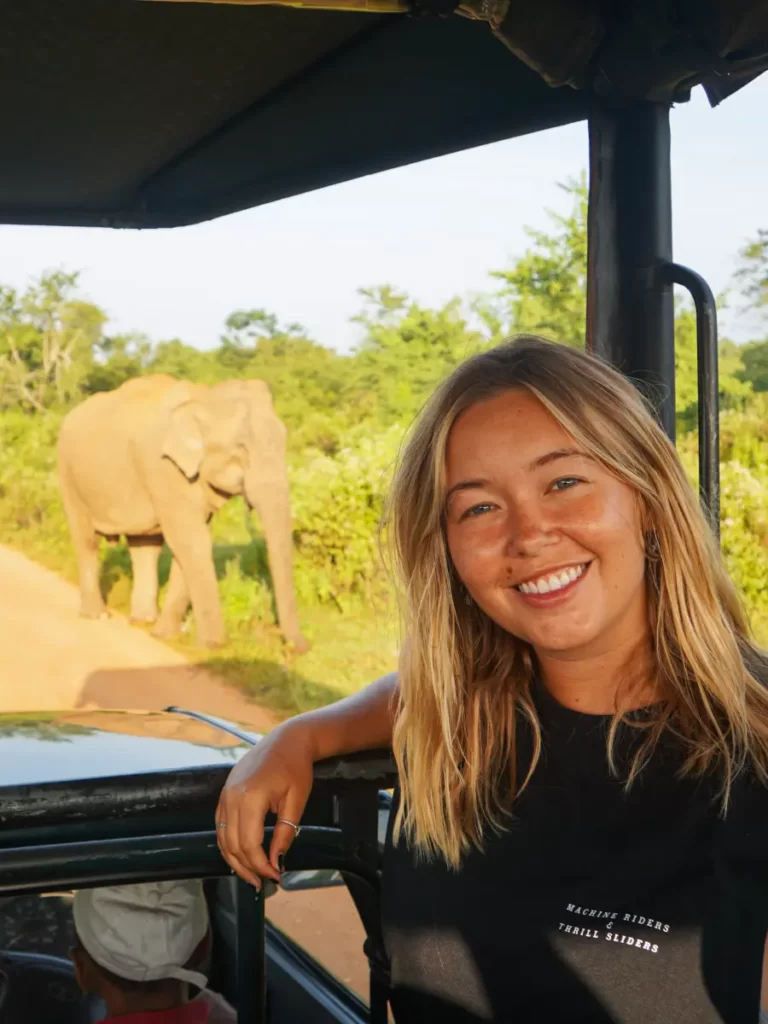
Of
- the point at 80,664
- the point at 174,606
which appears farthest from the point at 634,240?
the point at 80,664

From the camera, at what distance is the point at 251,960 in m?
1.37

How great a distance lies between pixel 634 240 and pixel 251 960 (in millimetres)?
1052

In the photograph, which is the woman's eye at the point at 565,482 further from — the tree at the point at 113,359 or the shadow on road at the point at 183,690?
the tree at the point at 113,359

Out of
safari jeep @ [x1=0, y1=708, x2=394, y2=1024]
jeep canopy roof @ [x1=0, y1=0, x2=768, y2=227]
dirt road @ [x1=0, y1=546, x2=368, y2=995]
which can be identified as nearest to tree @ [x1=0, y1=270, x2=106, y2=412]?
dirt road @ [x1=0, y1=546, x2=368, y2=995]

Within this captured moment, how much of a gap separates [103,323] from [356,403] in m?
3.41

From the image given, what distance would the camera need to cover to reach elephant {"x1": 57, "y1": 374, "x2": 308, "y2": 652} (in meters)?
10.5

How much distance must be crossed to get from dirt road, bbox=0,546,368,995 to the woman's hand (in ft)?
34.8

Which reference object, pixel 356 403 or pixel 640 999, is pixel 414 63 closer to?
pixel 640 999

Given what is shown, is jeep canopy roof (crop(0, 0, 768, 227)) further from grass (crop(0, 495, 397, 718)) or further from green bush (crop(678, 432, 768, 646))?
grass (crop(0, 495, 397, 718))

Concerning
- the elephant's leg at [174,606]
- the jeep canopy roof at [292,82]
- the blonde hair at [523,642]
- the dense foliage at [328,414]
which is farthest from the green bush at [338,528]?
the blonde hair at [523,642]

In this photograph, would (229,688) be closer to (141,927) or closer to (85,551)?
(85,551)

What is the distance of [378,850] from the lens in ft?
4.79

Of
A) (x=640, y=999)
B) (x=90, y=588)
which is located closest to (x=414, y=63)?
(x=640, y=999)

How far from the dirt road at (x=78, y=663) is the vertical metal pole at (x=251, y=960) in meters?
10.6
